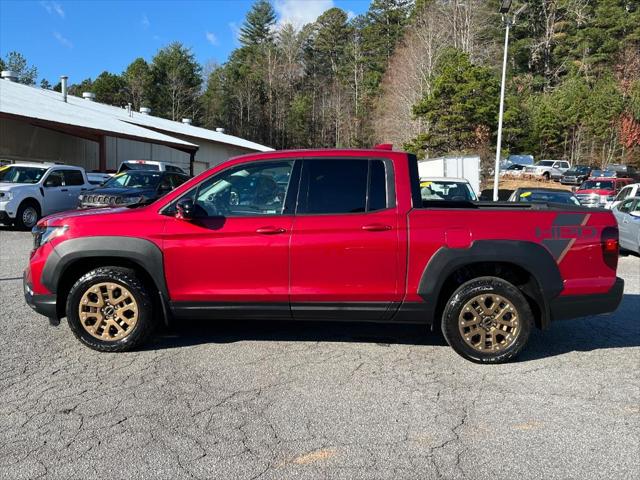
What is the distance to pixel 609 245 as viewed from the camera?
4621 millimetres

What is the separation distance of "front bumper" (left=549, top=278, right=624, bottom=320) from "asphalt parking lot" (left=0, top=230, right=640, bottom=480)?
0.50 metres

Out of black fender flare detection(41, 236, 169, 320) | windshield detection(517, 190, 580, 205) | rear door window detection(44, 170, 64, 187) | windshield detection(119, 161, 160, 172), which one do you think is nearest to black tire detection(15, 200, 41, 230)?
rear door window detection(44, 170, 64, 187)

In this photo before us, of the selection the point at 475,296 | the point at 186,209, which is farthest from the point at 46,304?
the point at 475,296

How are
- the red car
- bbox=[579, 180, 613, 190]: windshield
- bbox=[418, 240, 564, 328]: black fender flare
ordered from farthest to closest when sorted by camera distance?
bbox=[579, 180, 613, 190]: windshield < the red car < bbox=[418, 240, 564, 328]: black fender flare

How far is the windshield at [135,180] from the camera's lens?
14.6m

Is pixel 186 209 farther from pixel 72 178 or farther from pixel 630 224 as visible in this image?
pixel 72 178

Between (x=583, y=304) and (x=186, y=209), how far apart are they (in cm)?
356

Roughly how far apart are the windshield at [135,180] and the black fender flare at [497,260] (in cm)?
1154

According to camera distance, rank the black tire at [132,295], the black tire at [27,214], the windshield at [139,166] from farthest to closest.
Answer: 1. the windshield at [139,166]
2. the black tire at [27,214]
3. the black tire at [132,295]

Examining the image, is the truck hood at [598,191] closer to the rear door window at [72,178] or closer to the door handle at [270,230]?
the rear door window at [72,178]

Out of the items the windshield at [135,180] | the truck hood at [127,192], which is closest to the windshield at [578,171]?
the windshield at [135,180]

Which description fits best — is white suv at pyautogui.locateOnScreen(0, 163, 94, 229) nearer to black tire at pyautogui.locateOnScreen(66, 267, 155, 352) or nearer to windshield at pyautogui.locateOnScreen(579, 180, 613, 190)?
black tire at pyautogui.locateOnScreen(66, 267, 155, 352)

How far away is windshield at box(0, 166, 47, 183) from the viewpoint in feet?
48.2

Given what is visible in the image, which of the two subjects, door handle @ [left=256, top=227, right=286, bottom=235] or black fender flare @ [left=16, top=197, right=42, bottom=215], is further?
black fender flare @ [left=16, top=197, right=42, bottom=215]
